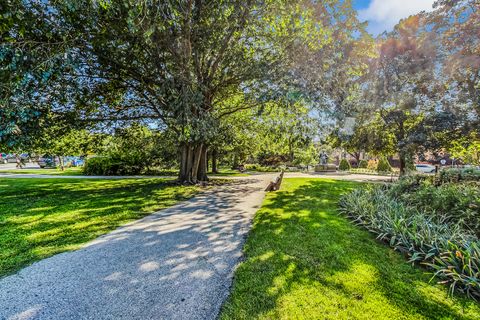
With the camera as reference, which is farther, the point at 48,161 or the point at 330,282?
the point at 48,161

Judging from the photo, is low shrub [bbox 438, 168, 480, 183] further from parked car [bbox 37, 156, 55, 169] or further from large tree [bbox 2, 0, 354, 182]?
parked car [bbox 37, 156, 55, 169]

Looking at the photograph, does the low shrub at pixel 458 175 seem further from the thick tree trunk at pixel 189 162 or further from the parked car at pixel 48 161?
the parked car at pixel 48 161

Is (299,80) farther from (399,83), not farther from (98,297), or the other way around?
(399,83)

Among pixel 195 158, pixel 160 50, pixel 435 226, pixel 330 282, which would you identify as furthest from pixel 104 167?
pixel 435 226

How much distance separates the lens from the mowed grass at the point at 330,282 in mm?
2328

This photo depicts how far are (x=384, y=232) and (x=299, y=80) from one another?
4.55 meters

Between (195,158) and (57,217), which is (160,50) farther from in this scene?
(57,217)

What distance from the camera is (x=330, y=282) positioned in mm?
2822

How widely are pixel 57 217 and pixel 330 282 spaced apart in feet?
19.5

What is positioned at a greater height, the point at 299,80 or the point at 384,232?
the point at 299,80

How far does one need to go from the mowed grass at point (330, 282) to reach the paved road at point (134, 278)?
1.04 ft

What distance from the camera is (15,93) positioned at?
5.09 metres

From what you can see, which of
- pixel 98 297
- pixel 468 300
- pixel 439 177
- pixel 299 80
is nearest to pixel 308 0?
pixel 299 80

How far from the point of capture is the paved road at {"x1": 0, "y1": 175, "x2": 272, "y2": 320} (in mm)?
2287
